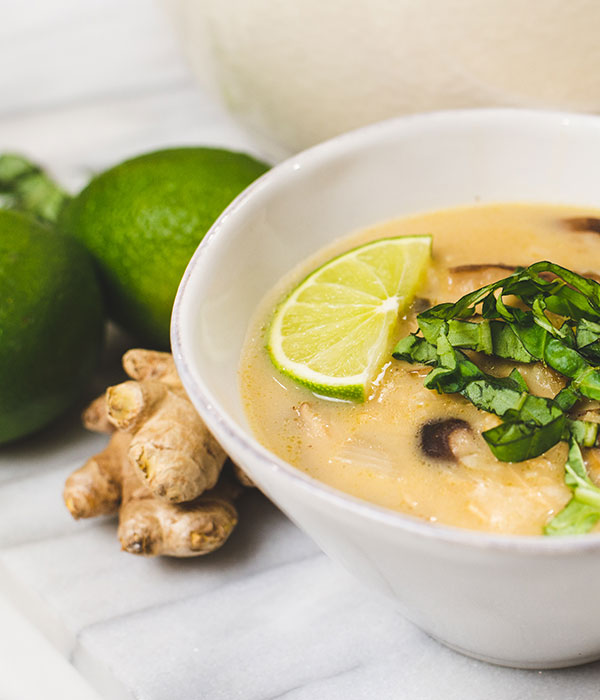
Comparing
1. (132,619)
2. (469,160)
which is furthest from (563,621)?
(469,160)

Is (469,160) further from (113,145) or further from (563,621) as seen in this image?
(113,145)

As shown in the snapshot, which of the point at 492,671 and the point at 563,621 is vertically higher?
the point at 563,621

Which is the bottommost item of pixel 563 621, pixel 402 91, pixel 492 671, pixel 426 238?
pixel 492 671

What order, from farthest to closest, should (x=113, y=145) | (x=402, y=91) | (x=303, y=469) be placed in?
1. (x=113, y=145)
2. (x=402, y=91)
3. (x=303, y=469)

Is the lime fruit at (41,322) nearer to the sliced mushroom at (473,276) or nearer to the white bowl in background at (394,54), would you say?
the white bowl in background at (394,54)


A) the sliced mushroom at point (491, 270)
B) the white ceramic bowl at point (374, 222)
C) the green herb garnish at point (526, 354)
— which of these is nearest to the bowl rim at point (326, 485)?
the white ceramic bowl at point (374, 222)

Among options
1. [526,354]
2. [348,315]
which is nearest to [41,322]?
[348,315]

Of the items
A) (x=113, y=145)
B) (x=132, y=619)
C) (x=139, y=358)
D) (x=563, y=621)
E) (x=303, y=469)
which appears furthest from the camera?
(x=113, y=145)
